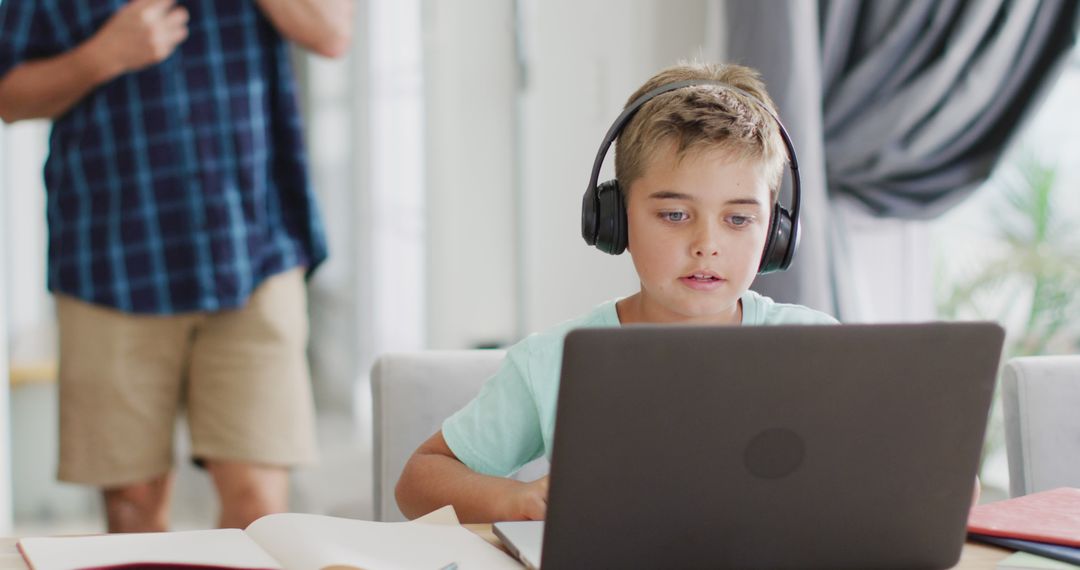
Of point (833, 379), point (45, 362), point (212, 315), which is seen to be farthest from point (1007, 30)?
point (45, 362)

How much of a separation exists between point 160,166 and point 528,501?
1.36 meters

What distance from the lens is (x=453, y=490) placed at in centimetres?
111

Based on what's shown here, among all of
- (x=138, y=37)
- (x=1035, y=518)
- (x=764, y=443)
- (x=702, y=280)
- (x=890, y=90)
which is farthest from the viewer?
(x=890, y=90)

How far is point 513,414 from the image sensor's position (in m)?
1.24

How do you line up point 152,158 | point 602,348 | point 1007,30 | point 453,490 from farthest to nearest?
1. point 1007,30
2. point 152,158
3. point 453,490
4. point 602,348

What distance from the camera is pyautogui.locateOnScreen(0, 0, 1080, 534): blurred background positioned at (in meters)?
2.46

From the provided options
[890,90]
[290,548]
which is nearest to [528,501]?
[290,548]

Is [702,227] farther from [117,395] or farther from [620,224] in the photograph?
[117,395]

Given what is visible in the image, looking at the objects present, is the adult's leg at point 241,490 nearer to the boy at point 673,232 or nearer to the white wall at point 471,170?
the white wall at point 471,170

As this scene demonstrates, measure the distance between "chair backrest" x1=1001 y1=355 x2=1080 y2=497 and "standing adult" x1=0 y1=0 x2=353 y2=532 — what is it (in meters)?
1.31

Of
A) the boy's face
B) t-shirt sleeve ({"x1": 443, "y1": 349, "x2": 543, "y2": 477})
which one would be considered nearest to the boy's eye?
the boy's face

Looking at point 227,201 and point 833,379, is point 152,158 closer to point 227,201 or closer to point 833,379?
point 227,201

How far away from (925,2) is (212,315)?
1.59 meters

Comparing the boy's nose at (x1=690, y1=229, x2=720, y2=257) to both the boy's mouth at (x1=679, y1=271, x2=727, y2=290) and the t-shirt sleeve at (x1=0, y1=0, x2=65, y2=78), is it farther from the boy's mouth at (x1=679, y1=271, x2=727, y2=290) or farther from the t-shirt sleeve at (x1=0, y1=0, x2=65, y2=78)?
the t-shirt sleeve at (x1=0, y1=0, x2=65, y2=78)
